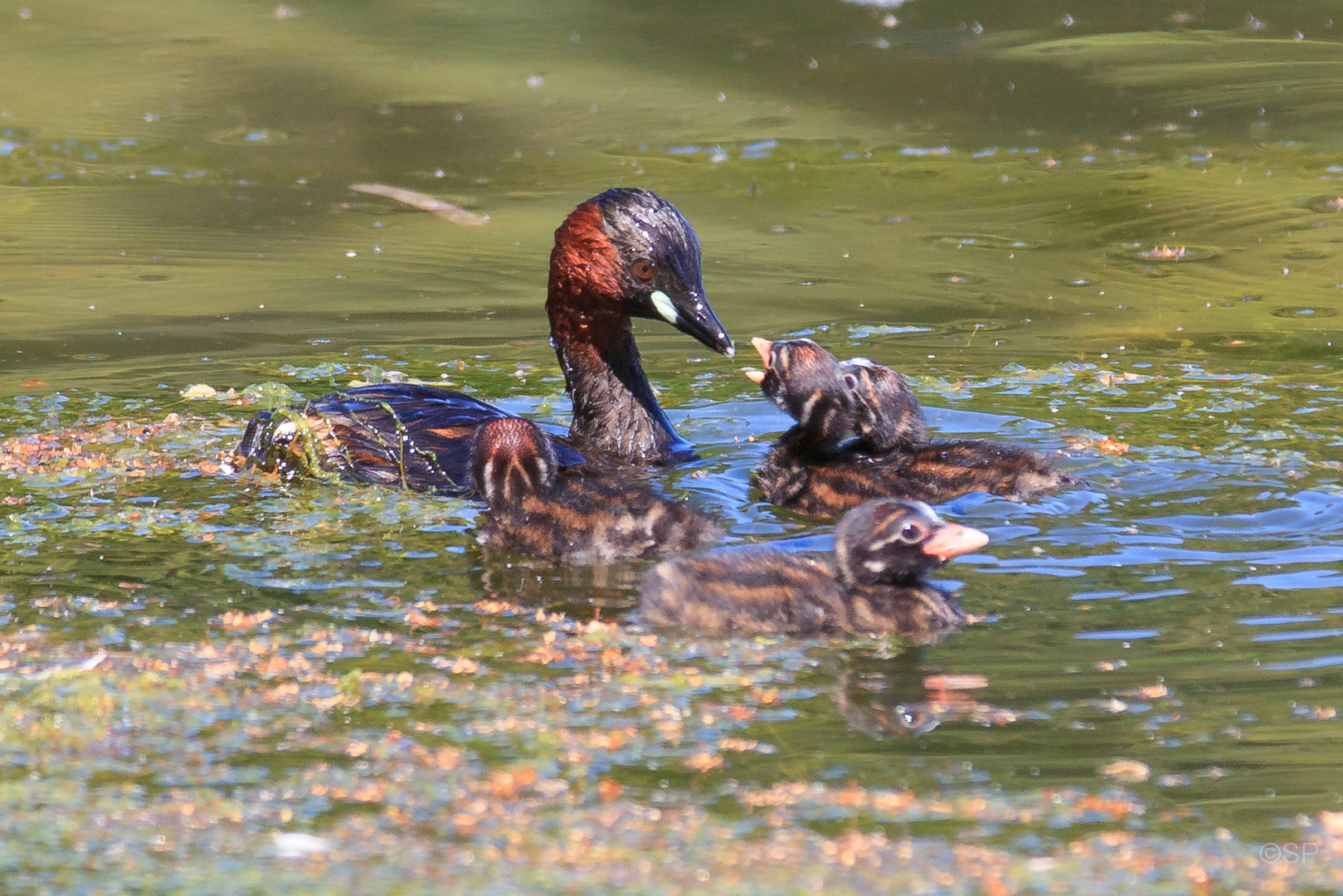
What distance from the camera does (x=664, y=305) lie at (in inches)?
296

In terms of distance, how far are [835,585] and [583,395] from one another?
2568 millimetres

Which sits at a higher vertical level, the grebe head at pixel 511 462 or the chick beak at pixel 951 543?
the grebe head at pixel 511 462

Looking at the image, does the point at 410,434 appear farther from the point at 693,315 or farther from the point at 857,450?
the point at 857,450

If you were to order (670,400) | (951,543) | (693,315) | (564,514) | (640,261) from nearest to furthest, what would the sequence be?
(951,543) < (564,514) < (693,315) < (640,261) < (670,400)

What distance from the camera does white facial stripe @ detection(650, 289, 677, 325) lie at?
751 cm

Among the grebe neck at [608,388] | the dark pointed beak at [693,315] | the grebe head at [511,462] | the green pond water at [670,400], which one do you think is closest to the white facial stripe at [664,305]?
the dark pointed beak at [693,315]

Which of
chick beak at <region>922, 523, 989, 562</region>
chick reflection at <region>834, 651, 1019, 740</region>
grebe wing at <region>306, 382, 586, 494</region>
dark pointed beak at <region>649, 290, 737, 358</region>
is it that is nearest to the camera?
chick reflection at <region>834, 651, 1019, 740</region>

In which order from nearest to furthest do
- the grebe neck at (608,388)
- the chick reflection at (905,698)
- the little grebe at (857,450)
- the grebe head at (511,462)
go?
the chick reflection at (905,698) < the grebe head at (511,462) < the little grebe at (857,450) < the grebe neck at (608,388)

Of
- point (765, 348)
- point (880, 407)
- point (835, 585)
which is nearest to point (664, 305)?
point (765, 348)

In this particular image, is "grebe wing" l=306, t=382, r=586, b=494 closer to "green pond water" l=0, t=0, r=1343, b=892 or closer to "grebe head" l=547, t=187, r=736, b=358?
"green pond water" l=0, t=0, r=1343, b=892

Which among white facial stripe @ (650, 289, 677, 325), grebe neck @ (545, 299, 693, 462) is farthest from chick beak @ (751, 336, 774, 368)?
grebe neck @ (545, 299, 693, 462)

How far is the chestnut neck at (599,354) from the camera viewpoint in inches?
304

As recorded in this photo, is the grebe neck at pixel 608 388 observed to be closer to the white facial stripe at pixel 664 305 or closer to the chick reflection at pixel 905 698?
the white facial stripe at pixel 664 305

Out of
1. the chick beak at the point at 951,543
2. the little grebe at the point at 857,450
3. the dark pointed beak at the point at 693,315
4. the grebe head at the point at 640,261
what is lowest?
the chick beak at the point at 951,543
